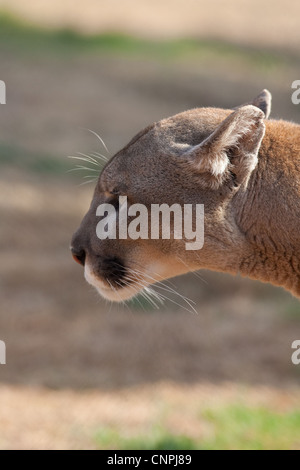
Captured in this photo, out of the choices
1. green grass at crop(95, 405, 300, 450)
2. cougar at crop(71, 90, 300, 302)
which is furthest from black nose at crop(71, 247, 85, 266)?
green grass at crop(95, 405, 300, 450)

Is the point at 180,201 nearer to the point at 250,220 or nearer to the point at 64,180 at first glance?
the point at 250,220

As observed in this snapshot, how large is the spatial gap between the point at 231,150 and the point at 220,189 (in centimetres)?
21

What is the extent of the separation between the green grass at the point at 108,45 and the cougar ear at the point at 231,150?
12.2m

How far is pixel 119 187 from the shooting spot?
12.6 feet

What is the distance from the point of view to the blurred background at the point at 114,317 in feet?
20.4

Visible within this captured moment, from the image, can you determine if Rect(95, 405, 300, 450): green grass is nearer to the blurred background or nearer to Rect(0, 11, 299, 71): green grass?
the blurred background

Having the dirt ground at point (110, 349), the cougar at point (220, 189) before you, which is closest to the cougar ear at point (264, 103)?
the cougar at point (220, 189)

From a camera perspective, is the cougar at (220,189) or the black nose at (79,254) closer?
the cougar at (220,189)

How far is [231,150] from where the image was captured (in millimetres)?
3537

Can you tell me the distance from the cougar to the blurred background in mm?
2359

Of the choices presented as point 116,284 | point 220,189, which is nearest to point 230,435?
point 116,284

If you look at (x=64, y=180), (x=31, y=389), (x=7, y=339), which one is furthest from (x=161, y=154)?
(x=64, y=180)

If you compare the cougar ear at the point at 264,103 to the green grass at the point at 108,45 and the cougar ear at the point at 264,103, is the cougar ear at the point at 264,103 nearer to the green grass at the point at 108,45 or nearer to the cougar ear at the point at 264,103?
the cougar ear at the point at 264,103

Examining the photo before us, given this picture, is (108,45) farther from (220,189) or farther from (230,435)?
(220,189)
